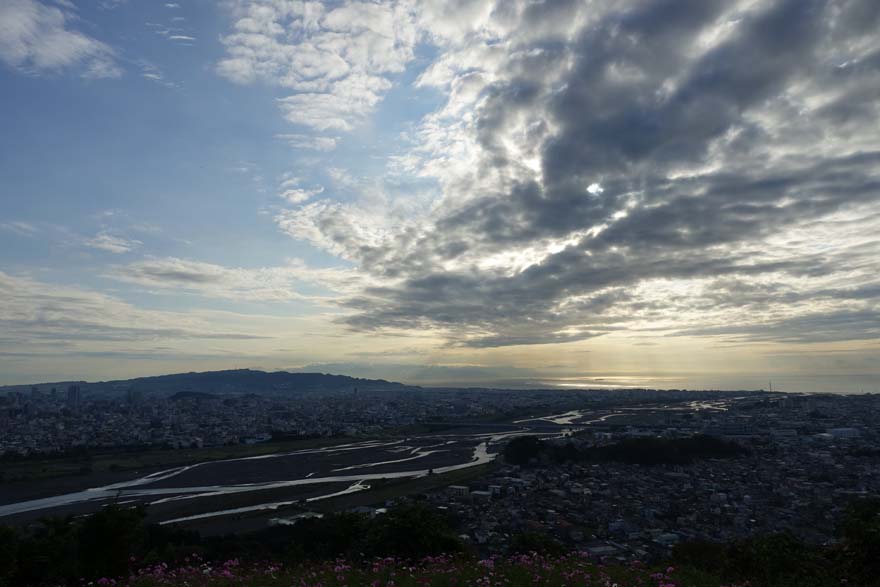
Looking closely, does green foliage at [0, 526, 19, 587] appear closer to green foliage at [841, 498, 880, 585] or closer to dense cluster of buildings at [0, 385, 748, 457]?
green foliage at [841, 498, 880, 585]

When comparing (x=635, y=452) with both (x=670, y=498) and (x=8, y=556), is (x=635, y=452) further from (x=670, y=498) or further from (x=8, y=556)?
(x=8, y=556)

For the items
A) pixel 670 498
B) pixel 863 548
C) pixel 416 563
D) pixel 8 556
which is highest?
pixel 863 548

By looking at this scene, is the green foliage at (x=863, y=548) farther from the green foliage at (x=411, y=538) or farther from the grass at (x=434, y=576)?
the green foliage at (x=411, y=538)

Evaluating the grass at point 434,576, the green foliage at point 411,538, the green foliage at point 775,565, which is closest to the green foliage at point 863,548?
the green foliage at point 775,565

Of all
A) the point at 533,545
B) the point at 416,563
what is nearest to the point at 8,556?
the point at 416,563

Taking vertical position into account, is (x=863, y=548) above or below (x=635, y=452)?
above

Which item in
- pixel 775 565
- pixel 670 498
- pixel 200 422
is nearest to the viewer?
pixel 775 565
